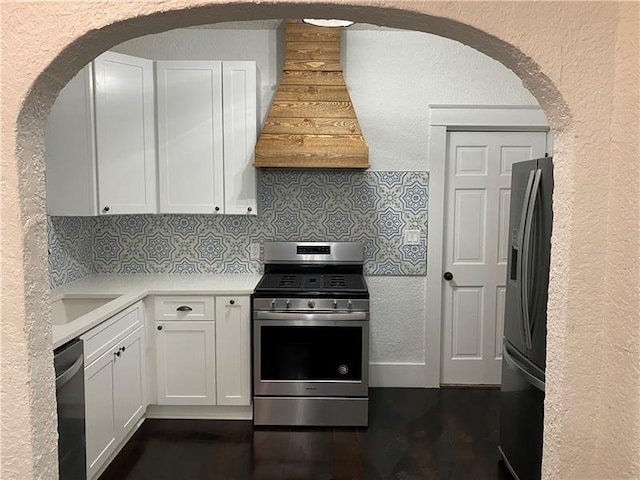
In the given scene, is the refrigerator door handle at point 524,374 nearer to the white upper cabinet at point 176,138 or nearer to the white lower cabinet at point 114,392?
the white upper cabinet at point 176,138

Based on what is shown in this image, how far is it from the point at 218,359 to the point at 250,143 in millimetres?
1368

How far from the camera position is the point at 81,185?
2.91 m

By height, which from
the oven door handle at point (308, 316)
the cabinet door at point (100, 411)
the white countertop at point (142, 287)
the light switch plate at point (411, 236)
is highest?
the light switch plate at point (411, 236)

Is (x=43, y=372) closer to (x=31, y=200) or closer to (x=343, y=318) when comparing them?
(x=31, y=200)

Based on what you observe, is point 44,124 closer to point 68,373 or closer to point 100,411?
point 68,373

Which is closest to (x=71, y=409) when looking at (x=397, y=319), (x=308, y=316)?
(x=308, y=316)

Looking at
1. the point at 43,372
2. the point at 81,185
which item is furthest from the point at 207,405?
the point at 43,372

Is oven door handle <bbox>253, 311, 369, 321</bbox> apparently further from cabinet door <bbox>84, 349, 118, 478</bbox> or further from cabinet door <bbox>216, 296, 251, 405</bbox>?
cabinet door <bbox>84, 349, 118, 478</bbox>

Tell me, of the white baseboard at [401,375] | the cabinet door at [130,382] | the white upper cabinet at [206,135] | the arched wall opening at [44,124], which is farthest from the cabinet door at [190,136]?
the arched wall opening at [44,124]

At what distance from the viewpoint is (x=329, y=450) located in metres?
2.84

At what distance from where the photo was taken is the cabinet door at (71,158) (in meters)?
2.85

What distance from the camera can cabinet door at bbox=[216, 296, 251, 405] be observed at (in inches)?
120

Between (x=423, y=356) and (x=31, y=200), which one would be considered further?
(x=423, y=356)

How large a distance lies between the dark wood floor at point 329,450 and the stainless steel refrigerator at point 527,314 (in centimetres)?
38
